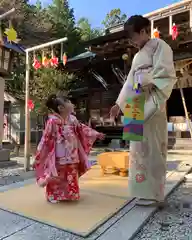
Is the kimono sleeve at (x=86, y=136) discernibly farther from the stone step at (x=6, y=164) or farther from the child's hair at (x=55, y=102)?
the stone step at (x=6, y=164)

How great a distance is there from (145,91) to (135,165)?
2.62ft

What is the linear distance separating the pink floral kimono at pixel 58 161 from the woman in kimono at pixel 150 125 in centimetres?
68

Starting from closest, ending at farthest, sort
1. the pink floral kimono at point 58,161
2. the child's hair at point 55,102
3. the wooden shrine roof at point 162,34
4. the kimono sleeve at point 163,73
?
the kimono sleeve at point 163,73 < the pink floral kimono at point 58,161 < the child's hair at point 55,102 < the wooden shrine roof at point 162,34

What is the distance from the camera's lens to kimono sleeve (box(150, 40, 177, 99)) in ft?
8.11

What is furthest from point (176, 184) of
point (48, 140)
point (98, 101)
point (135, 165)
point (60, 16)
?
point (60, 16)

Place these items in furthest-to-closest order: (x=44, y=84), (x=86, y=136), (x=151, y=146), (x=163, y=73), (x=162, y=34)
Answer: (x=44, y=84) < (x=162, y=34) < (x=86, y=136) < (x=151, y=146) < (x=163, y=73)

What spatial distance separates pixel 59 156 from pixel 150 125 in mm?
1095

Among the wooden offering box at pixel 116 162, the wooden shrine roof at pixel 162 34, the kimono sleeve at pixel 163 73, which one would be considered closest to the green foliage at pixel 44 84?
the wooden shrine roof at pixel 162 34

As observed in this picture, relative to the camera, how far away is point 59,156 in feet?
9.41

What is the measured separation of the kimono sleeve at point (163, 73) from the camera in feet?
8.11

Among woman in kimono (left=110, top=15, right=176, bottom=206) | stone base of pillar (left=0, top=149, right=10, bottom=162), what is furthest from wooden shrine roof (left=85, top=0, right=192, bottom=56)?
woman in kimono (left=110, top=15, right=176, bottom=206)

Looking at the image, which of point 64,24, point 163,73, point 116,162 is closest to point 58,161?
point 163,73

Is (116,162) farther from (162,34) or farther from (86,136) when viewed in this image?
(162,34)

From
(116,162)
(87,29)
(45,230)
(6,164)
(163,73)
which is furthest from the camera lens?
(87,29)
